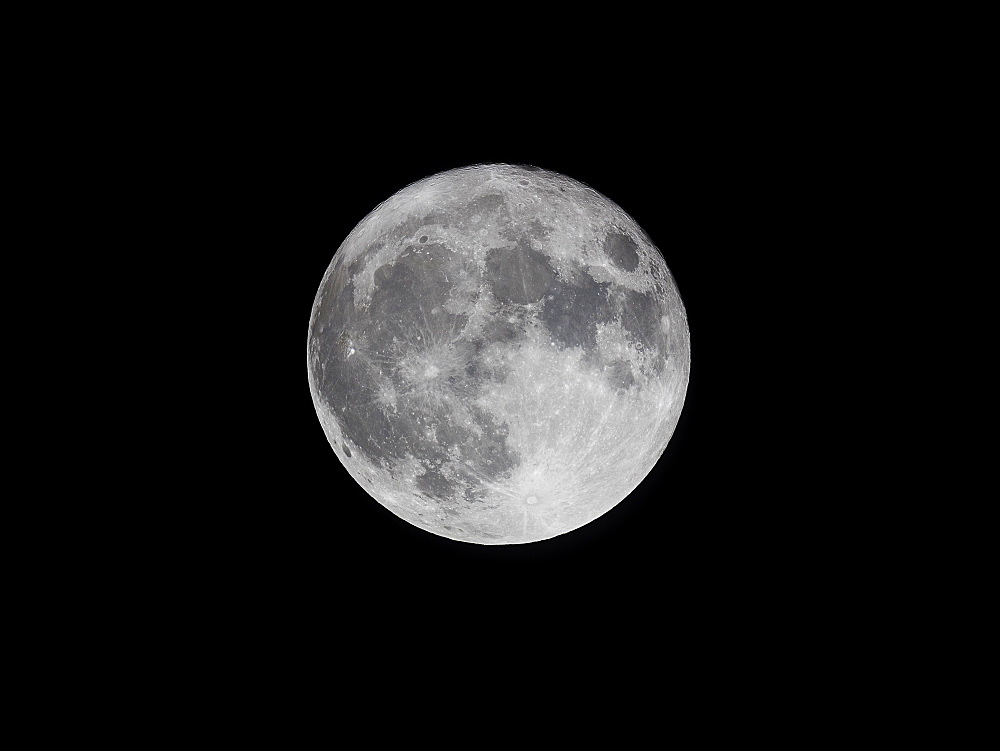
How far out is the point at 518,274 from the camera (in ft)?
12.0

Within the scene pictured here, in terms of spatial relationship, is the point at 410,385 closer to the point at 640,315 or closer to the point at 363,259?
the point at 363,259

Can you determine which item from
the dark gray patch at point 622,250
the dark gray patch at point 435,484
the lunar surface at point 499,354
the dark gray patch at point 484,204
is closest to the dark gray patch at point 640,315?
the lunar surface at point 499,354


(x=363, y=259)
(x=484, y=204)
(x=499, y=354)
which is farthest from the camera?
(x=363, y=259)

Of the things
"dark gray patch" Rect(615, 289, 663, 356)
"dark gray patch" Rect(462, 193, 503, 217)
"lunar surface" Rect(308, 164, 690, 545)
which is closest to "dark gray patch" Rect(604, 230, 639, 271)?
"lunar surface" Rect(308, 164, 690, 545)

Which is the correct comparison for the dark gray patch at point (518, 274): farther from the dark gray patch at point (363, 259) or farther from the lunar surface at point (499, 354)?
the dark gray patch at point (363, 259)

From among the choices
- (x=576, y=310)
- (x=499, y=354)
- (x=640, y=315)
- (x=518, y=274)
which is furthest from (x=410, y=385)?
(x=640, y=315)

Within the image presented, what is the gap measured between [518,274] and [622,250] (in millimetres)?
621

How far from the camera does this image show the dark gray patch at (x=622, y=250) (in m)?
3.89

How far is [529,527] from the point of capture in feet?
13.3

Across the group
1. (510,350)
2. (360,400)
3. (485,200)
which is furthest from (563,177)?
(360,400)

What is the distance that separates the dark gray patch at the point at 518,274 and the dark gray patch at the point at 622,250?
1.28ft

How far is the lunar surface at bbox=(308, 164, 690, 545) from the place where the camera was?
3.60 metres

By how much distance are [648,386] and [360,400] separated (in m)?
1.39

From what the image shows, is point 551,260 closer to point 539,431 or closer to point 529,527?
point 539,431
